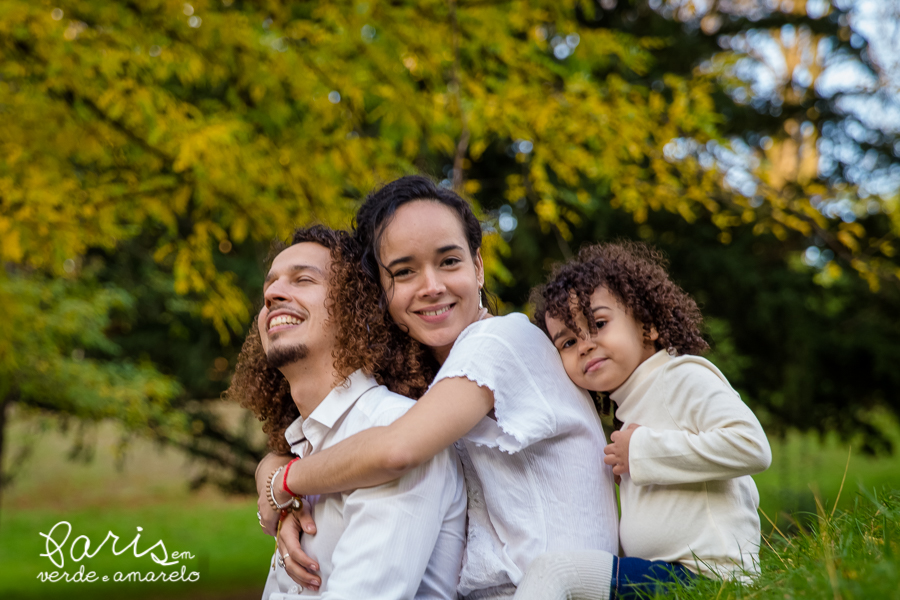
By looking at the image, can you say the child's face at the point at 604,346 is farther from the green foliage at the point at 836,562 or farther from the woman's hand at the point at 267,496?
the woman's hand at the point at 267,496

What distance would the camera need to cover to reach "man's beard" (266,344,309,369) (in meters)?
2.20

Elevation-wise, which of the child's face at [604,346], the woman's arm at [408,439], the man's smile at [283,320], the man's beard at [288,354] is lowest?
the woman's arm at [408,439]

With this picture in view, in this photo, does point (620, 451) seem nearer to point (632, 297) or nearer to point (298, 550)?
point (632, 297)

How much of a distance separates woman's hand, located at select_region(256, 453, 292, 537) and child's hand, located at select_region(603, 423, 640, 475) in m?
0.94

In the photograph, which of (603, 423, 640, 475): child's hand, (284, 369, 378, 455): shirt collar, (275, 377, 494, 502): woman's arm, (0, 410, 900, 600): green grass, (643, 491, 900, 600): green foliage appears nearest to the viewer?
(643, 491, 900, 600): green foliage

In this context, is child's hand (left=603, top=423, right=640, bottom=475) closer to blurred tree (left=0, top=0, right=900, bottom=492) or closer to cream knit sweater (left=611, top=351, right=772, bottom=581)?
cream knit sweater (left=611, top=351, right=772, bottom=581)

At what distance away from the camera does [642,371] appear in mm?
2152

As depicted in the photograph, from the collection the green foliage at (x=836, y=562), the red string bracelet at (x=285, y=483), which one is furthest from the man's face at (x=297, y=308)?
the green foliage at (x=836, y=562)

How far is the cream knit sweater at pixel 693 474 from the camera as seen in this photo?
1.89 m

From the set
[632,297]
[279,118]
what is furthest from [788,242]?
[632,297]

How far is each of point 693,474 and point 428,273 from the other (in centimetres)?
86

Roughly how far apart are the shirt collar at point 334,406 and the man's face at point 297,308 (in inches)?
5.3

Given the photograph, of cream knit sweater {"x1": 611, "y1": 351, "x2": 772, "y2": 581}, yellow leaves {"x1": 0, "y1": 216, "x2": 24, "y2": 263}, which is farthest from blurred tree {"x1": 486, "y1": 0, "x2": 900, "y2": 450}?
cream knit sweater {"x1": 611, "y1": 351, "x2": 772, "y2": 581}

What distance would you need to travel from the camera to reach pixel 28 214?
12.2 ft
